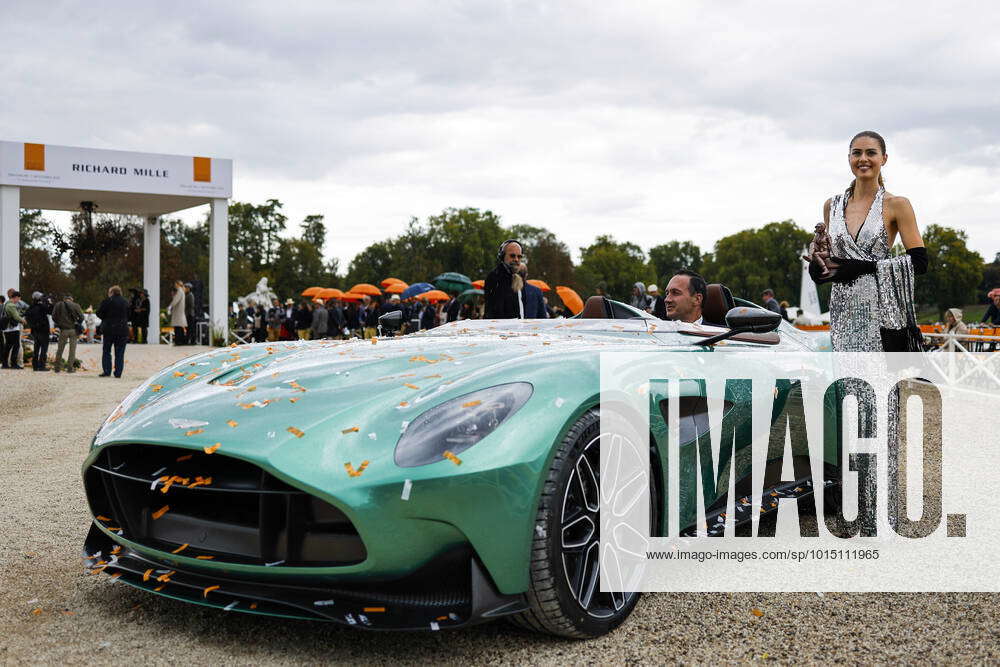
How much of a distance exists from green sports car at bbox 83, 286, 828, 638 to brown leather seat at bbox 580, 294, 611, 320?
1.40m

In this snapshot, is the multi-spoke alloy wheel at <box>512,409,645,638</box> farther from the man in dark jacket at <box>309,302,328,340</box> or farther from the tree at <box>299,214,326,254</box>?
the tree at <box>299,214,326,254</box>

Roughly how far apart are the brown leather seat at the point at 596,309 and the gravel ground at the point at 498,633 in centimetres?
152

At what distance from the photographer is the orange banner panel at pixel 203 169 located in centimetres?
2189

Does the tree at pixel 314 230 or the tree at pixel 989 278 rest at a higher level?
the tree at pixel 314 230

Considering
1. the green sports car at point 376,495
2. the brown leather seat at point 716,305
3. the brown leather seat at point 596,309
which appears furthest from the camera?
the brown leather seat at point 716,305

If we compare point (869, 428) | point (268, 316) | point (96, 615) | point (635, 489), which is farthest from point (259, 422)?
point (268, 316)

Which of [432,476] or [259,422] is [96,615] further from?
[432,476]

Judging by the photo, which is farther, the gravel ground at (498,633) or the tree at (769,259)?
the tree at (769,259)

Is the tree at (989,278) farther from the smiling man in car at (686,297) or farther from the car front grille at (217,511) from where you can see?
the car front grille at (217,511)

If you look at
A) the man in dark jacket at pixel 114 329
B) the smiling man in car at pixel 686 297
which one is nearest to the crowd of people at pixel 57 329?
→ the man in dark jacket at pixel 114 329

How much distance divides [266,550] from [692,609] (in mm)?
1484

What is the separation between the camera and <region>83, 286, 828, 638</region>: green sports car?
2.33 m

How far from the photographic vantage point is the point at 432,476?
231cm
